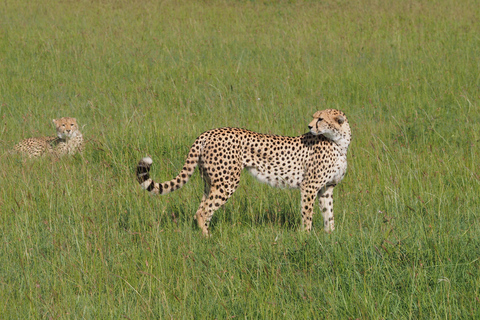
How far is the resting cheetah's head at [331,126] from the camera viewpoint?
4785 mm

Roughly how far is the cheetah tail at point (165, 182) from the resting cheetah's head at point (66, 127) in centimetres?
262

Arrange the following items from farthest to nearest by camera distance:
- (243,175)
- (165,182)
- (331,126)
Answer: (243,175)
(331,126)
(165,182)

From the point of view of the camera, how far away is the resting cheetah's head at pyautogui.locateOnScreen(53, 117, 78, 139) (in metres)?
7.03

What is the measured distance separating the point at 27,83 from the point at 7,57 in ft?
4.92

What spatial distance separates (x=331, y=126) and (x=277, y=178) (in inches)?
22.7

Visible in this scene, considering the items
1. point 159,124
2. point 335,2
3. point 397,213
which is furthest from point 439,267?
point 335,2

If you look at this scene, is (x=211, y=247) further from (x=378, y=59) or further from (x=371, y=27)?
(x=371, y=27)

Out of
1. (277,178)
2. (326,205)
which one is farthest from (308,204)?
(277,178)

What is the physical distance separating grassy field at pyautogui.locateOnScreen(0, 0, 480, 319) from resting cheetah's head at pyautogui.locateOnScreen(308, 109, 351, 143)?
1.86 feet

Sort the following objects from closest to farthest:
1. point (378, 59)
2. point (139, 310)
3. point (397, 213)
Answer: point (139, 310), point (397, 213), point (378, 59)

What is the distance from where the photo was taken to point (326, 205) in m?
4.84

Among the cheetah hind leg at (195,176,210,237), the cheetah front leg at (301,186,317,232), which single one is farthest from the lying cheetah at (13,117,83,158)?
the cheetah front leg at (301,186,317,232)

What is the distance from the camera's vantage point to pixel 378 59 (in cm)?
967

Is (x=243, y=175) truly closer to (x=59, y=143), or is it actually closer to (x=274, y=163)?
(x=274, y=163)
